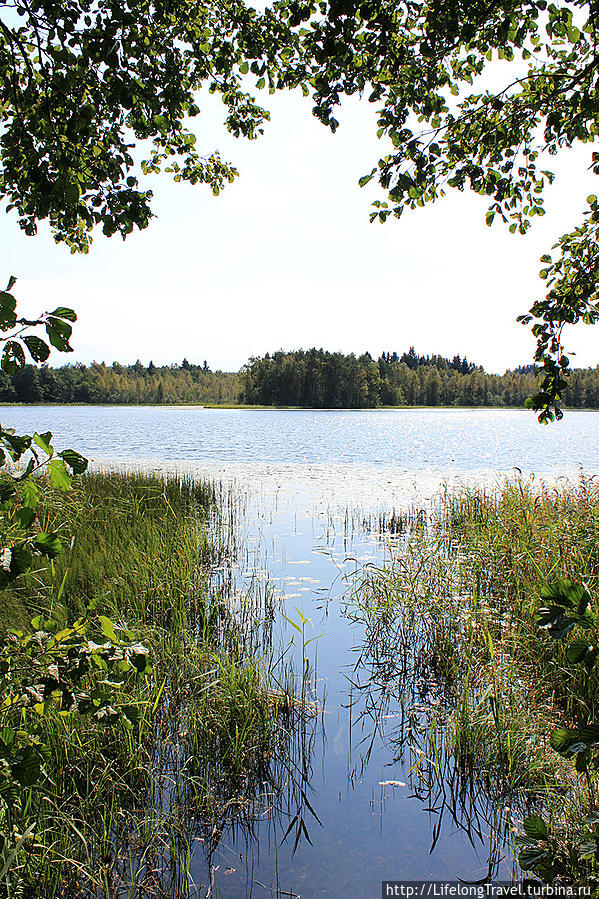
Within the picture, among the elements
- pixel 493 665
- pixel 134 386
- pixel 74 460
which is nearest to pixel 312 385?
pixel 134 386

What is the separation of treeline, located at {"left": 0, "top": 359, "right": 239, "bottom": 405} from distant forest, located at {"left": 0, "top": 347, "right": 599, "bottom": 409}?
0.23 m

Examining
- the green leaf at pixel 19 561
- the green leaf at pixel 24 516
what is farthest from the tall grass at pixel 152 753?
the green leaf at pixel 24 516

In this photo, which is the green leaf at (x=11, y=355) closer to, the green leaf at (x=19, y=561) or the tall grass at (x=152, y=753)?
the green leaf at (x=19, y=561)

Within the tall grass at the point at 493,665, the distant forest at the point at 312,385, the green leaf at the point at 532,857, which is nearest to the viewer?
the green leaf at the point at 532,857

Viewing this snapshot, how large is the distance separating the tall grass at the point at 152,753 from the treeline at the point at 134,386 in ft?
324

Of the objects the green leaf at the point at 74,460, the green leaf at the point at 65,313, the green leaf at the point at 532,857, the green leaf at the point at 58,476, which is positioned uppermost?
the green leaf at the point at 65,313

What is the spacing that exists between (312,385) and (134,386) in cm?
5722

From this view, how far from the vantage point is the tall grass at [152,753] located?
293 cm

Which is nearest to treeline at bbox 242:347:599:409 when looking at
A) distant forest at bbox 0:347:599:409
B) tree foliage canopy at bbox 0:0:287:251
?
distant forest at bbox 0:347:599:409

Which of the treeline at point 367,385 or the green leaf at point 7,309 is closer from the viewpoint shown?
the green leaf at point 7,309

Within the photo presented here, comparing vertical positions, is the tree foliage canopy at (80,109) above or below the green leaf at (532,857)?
above

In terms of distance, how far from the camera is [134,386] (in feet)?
465

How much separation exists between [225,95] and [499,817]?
5621mm

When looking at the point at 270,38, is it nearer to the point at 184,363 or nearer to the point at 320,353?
the point at 320,353
